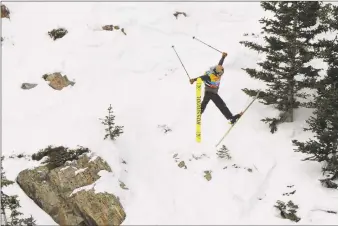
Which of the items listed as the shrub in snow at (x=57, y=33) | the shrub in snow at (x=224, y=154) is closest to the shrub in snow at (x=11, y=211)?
the shrub in snow at (x=224, y=154)

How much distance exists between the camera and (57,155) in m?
15.4

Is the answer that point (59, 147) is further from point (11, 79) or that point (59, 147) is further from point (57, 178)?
point (11, 79)

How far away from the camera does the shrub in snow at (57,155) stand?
49.8 feet

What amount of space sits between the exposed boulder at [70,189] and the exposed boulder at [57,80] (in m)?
4.72

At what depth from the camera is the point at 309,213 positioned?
45.5 ft

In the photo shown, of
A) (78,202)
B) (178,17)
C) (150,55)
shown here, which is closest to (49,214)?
Answer: (78,202)

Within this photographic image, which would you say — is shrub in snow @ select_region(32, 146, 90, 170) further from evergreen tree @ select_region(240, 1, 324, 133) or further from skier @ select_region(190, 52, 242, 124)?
evergreen tree @ select_region(240, 1, 324, 133)

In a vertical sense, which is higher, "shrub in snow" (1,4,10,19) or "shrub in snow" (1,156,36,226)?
"shrub in snow" (1,4,10,19)

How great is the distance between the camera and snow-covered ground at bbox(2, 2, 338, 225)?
14719 mm

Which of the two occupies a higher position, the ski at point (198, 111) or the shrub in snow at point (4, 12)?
the shrub in snow at point (4, 12)

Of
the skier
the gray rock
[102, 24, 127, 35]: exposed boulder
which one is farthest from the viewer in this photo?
[102, 24, 127, 35]: exposed boulder

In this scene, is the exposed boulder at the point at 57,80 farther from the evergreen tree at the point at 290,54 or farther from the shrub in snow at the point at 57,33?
the evergreen tree at the point at 290,54

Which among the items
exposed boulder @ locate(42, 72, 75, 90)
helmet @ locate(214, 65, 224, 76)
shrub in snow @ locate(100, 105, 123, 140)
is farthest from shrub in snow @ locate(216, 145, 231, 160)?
exposed boulder @ locate(42, 72, 75, 90)

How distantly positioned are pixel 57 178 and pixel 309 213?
865 centimetres
